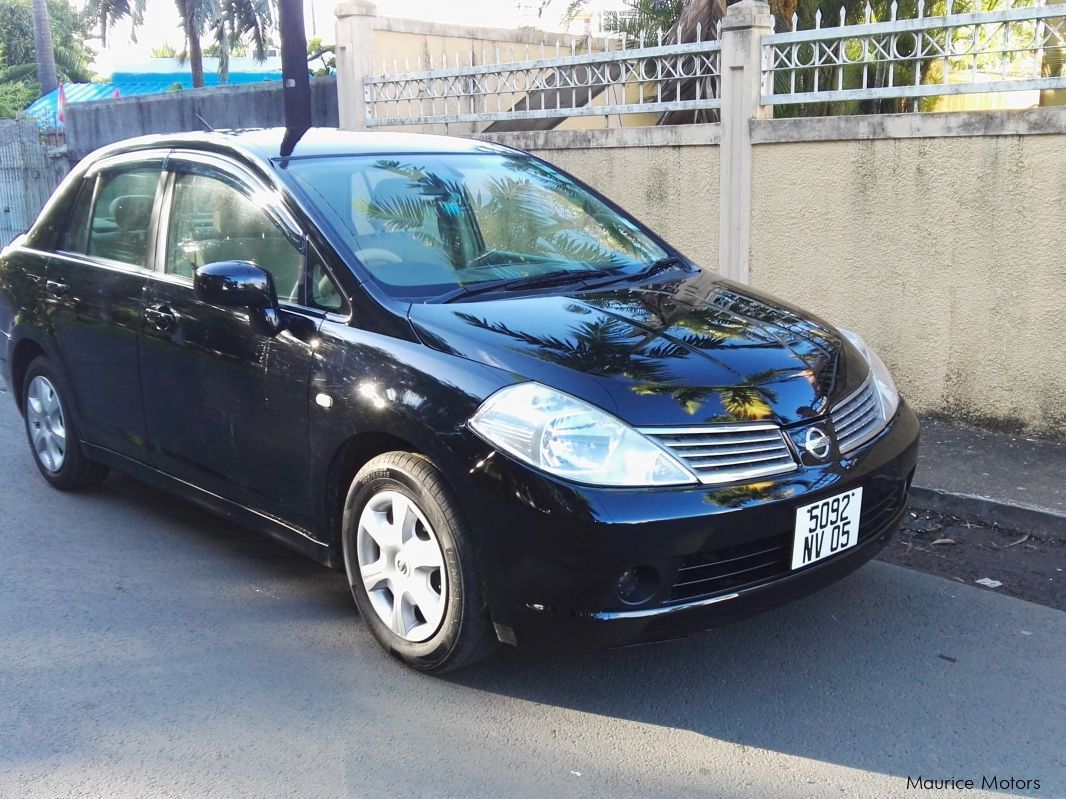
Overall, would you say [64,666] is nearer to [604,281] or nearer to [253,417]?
[253,417]

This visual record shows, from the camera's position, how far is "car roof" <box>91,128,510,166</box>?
428 centimetres

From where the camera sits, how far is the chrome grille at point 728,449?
312cm

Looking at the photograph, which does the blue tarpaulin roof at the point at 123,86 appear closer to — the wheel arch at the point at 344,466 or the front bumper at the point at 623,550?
the wheel arch at the point at 344,466

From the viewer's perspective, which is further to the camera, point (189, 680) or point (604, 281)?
point (604, 281)

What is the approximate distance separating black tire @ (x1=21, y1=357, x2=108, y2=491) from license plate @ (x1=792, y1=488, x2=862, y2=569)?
349 cm

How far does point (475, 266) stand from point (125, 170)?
1.92 metres

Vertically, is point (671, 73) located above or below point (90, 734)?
above

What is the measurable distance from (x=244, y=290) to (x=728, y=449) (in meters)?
1.74

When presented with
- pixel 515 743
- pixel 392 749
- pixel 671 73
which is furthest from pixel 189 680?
pixel 671 73

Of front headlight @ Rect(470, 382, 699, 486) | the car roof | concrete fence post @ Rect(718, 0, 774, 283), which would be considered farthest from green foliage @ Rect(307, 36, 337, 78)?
front headlight @ Rect(470, 382, 699, 486)

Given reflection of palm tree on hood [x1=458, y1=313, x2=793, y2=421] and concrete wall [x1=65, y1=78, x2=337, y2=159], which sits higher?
concrete wall [x1=65, y1=78, x2=337, y2=159]

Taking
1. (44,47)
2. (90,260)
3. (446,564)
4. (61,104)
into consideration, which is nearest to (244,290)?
(446,564)

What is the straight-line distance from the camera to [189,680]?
3.53 m

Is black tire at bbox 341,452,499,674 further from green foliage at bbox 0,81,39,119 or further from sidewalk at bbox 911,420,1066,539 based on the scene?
green foliage at bbox 0,81,39,119
